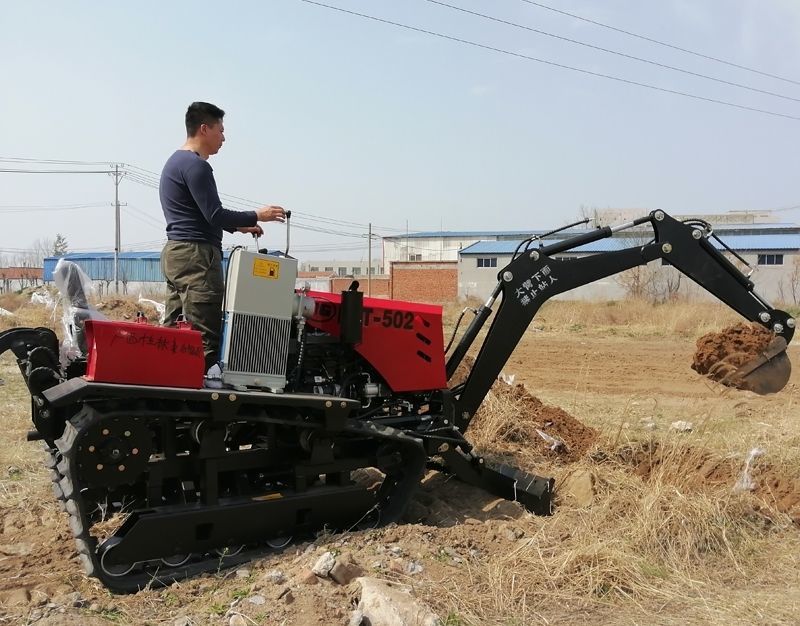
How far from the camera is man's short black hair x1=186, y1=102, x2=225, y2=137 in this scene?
4.77 m

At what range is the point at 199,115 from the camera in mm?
4766

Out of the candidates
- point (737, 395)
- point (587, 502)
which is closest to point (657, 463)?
Answer: point (587, 502)

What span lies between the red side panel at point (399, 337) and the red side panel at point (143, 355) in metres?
0.95

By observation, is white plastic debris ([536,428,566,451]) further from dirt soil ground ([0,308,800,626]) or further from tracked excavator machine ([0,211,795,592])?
tracked excavator machine ([0,211,795,592])

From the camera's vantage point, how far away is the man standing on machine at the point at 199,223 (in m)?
4.61

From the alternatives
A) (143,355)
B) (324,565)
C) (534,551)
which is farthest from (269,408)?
(534,551)

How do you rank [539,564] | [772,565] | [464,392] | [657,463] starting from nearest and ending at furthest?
[539,564] → [772,565] → [464,392] → [657,463]

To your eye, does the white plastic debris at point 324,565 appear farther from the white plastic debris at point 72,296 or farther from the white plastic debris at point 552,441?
the white plastic debris at point 552,441

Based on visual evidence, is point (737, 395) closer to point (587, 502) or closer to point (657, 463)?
point (657, 463)

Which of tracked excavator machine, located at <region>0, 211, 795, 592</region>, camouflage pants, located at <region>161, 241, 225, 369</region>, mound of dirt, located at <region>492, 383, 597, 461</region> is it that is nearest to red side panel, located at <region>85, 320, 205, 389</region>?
tracked excavator machine, located at <region>0, 211, 795, 592</region>

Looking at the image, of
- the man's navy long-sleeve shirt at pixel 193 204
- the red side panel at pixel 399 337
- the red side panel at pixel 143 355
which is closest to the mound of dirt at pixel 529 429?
the red side panel at pixel 399 337

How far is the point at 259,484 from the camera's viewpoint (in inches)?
193

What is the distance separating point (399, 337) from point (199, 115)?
6.53ft

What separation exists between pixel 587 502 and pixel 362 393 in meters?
1.97
